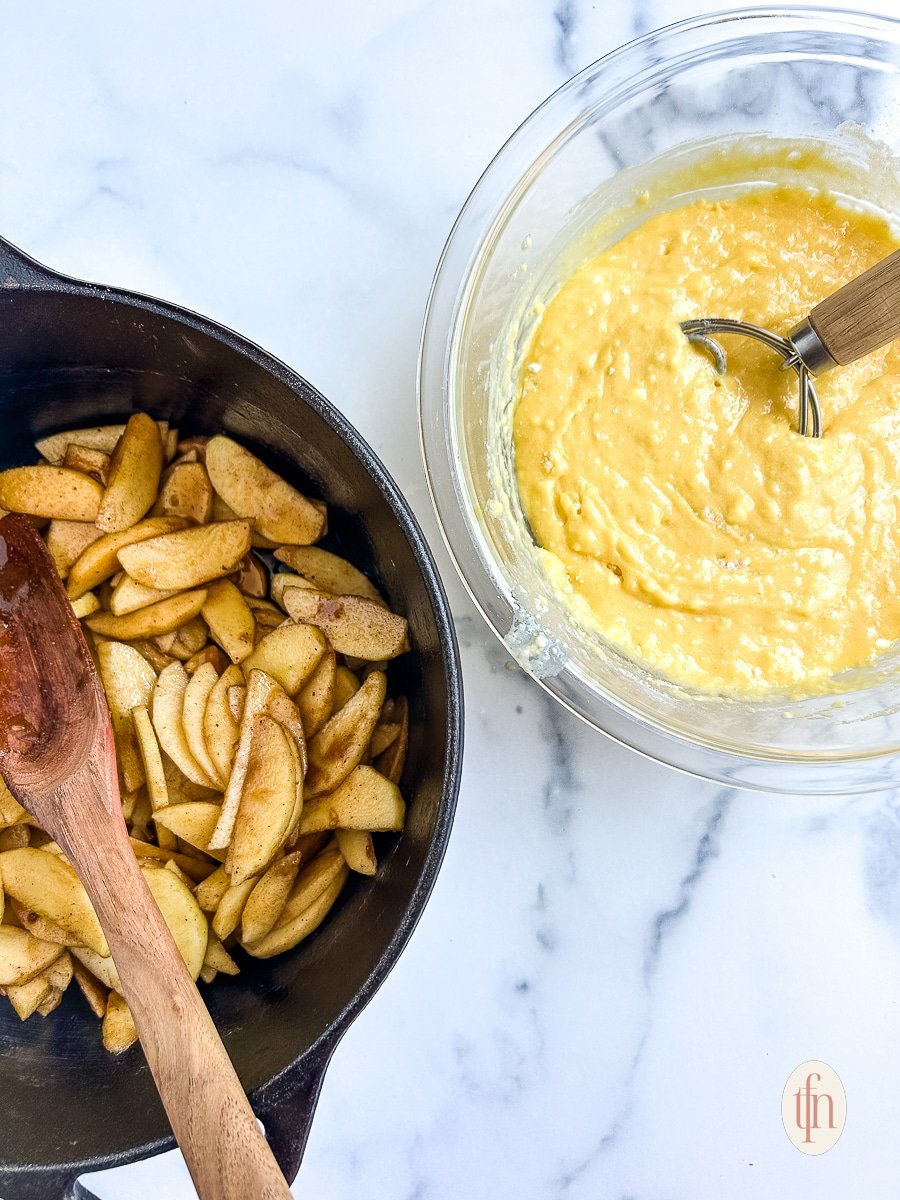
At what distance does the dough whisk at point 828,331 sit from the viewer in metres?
1.05

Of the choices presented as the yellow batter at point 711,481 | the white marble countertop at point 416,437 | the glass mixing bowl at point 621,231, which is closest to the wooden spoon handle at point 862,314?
the yellow batter at point 711,481

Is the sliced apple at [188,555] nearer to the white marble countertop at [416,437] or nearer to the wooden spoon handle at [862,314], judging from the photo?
the white marble countertop at [416,437]

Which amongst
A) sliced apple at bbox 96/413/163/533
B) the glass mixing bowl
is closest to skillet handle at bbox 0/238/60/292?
sliced apple at bbox 96/413/163/533

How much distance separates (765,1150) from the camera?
1.27 meters

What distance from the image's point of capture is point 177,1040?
896 millimetres

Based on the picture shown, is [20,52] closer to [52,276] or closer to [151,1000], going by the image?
[52,276]

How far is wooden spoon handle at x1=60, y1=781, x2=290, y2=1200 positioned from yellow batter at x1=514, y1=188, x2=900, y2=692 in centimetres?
63

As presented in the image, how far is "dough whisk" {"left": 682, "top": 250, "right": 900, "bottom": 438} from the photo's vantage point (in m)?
1.05

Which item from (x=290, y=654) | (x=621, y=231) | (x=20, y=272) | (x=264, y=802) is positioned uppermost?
(x=621, y=231)

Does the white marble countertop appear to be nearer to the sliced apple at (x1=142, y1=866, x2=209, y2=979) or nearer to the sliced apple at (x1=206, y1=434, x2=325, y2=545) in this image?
the sliced apple at (x1=206, y1=434, x2=325, y2=545)

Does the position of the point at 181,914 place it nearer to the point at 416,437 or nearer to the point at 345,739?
the point at 345,739

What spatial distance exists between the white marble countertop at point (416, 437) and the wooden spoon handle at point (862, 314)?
1.63ft

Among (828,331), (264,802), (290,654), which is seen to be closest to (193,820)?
(264,802)

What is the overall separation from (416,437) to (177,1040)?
758 millimetres
